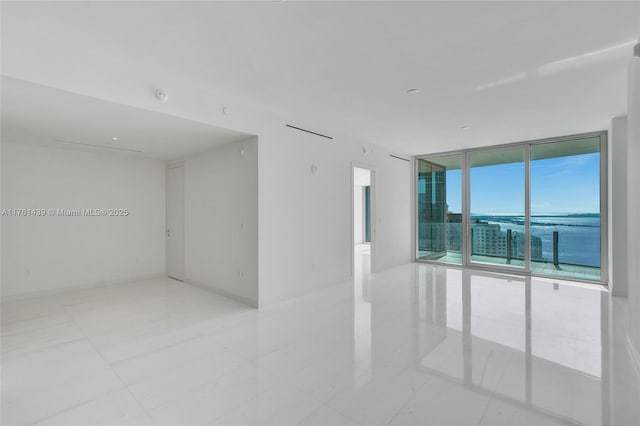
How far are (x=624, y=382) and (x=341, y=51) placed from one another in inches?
145

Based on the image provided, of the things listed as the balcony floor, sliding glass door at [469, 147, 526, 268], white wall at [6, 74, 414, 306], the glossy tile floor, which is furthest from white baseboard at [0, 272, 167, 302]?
sliding glass door at [469, 147, 526, 268]

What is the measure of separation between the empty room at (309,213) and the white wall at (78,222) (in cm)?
3

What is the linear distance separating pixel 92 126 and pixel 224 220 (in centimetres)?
212

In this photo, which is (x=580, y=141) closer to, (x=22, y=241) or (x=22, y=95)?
(x=22, y=95)

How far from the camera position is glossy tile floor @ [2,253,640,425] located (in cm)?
198

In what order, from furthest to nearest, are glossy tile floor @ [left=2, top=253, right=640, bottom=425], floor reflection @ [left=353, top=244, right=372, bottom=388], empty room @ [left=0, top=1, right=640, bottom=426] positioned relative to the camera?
floor reflection @ [left=353, top=244, right=372, bottom=388]
empty room @ [left=0, top=1, right=640, bottom=426]
glossy tile floor @ [left=2, top=253, right=640, bottom=425]

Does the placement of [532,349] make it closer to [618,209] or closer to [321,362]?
[321,362]

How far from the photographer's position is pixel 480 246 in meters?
6.94

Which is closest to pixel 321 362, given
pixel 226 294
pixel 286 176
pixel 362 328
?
pixel 362 328

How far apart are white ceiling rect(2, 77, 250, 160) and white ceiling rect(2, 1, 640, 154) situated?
349mm

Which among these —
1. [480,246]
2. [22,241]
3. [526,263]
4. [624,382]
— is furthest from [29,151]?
[526,263]

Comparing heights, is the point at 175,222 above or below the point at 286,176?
below

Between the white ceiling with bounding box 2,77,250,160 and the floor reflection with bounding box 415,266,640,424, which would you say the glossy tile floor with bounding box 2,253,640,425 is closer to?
the floor reflection with bounding box 415,266,640,424

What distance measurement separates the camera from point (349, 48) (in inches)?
107
